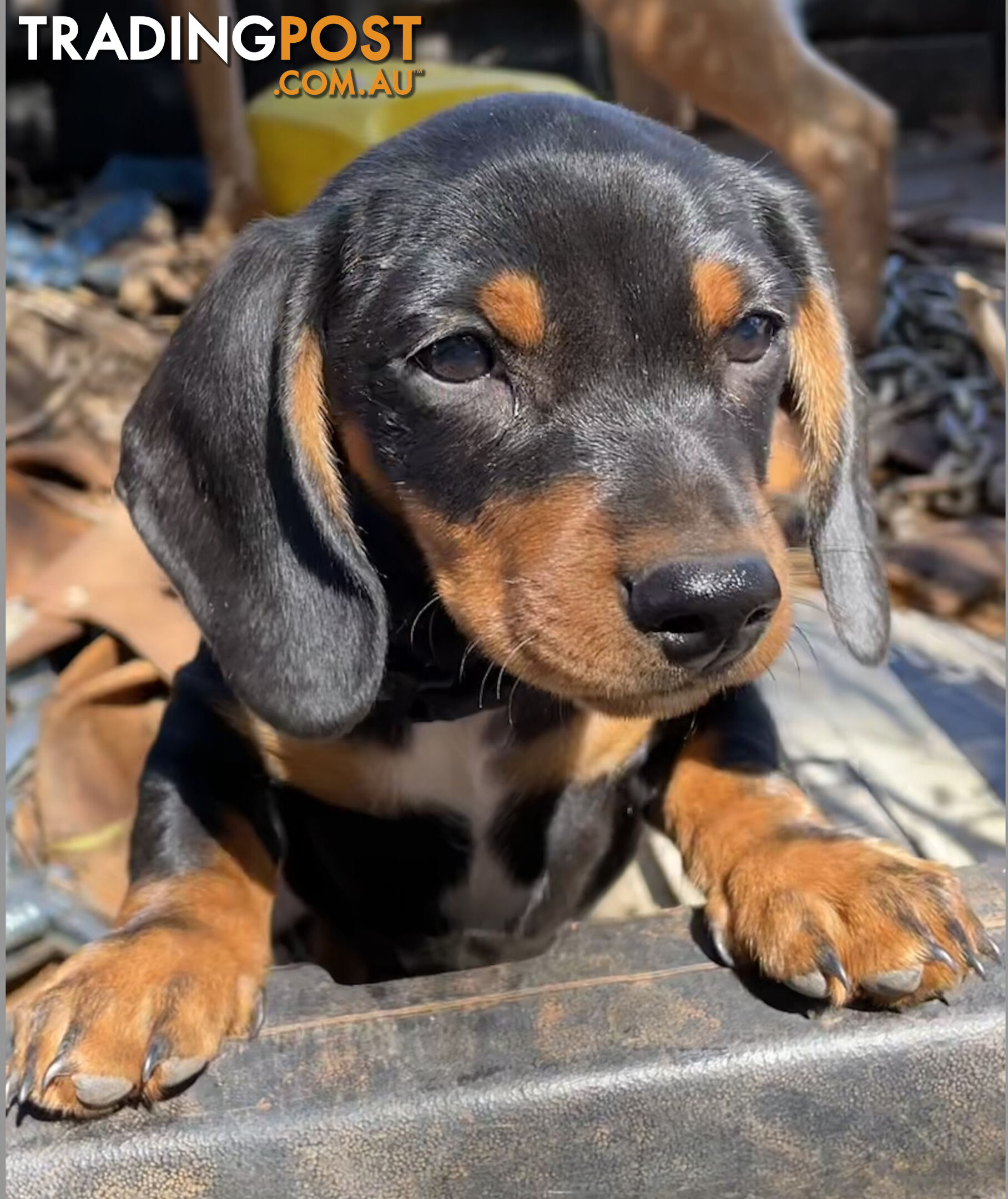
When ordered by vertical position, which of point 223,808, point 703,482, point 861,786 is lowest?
point 861,786

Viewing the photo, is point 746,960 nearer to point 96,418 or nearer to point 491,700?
point 491,700

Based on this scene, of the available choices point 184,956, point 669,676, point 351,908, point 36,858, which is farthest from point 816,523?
point 36,858

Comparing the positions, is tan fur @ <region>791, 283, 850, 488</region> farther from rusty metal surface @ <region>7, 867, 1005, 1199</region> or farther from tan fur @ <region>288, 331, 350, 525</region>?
rusty metal surface @ <region>7, 867, 1005, 1199</region>

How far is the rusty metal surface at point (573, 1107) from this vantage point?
1.75m

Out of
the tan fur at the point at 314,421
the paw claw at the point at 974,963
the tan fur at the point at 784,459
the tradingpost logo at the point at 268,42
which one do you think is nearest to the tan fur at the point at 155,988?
the tan fur at the point at 314,421

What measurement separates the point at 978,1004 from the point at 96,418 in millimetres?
4812

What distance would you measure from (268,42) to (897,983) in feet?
19.8

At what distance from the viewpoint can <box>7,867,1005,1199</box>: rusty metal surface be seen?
1.75m

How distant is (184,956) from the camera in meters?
2.04

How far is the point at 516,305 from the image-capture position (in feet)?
6.79

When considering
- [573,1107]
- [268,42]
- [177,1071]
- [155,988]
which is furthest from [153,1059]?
[268,42]

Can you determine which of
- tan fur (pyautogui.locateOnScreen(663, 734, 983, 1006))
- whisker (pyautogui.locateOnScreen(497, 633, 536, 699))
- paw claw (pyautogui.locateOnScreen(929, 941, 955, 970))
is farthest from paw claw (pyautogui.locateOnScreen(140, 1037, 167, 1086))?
paw claw (pyautogui.locateOnScreen(929, 941, 955, 970))

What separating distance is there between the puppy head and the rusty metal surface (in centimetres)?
47

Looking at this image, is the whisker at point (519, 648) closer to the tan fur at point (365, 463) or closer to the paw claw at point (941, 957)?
the tan fur at point (365, 463)
